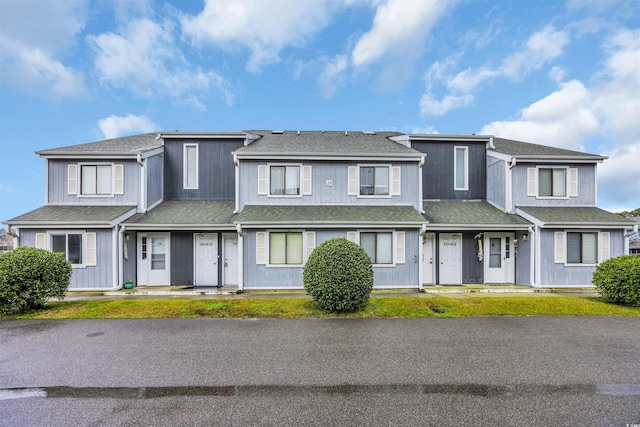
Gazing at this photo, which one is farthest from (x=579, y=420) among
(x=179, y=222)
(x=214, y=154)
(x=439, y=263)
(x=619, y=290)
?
(x=214, y=154)

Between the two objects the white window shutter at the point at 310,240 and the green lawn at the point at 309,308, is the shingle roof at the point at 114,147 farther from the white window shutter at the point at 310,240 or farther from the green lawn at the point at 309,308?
the white window shutter at the point at 310,240

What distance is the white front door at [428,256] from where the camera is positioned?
14.1 meters

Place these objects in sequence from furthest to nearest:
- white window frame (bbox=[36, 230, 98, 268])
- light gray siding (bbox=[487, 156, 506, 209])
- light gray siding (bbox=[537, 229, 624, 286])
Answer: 1. light gray siding (bbox=[487, 156, 506, 209])
2. light gray siding (bbox=[537, 229, 624, 286])
3. white window frame (bbox=[36, 230, 98, 268])

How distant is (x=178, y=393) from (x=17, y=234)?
1274cm

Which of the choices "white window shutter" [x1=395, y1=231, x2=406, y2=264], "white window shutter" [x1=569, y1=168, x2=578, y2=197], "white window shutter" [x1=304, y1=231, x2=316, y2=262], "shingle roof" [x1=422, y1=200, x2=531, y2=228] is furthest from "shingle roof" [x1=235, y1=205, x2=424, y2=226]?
"white window shutter" [x1=569, y1=168, x2=578, y2=197]

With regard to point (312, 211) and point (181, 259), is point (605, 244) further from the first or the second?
point (181, 259)

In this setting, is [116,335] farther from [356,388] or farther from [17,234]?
[17,234]

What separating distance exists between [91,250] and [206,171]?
19.6ft

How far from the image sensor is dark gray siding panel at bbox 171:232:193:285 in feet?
44.9

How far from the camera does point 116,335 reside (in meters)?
7.79

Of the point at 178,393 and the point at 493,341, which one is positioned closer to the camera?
the point at 178,393

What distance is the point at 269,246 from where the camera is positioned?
1281cm

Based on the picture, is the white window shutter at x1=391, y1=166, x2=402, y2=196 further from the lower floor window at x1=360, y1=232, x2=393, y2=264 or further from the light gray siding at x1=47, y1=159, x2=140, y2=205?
the light gray siding at x1=47, y1=159, x2=140, y2=205

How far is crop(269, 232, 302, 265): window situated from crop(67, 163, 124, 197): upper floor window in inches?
302
